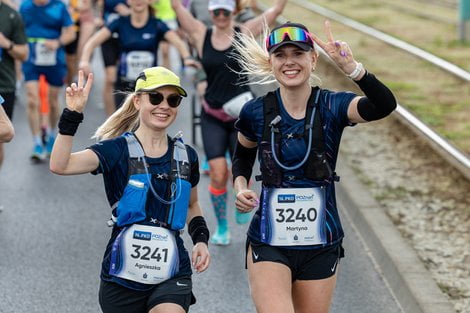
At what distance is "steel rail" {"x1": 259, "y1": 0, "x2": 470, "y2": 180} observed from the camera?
10.1m

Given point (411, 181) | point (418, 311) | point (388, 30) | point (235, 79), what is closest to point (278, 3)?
point (235, 79)

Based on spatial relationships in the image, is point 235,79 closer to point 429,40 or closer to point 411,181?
point 411,181

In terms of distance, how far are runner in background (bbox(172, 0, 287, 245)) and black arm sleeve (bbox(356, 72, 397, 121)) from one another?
334 cm

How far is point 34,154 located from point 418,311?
5995mm

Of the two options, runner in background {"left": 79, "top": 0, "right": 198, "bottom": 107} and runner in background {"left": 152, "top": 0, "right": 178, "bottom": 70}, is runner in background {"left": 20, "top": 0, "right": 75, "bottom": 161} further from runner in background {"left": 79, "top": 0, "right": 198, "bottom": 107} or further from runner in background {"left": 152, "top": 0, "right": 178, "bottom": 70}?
runner in background {"left": 152, "top": 0, "right": 178, "bottom": 70}

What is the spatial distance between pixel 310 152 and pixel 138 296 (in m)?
1.08

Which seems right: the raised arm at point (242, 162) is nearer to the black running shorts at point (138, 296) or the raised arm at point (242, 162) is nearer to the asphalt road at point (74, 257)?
the black running shorts at point (138, 296)

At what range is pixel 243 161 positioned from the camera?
19.9ft

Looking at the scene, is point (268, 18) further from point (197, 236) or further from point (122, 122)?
point (197, 236)

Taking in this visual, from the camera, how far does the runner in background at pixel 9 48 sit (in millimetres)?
10312

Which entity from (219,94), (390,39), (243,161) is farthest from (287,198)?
(390,39)

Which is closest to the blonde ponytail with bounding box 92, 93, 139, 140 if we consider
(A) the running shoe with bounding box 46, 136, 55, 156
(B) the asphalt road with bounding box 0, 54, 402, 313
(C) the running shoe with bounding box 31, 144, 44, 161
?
(B) the asphalt road with bounding box 0, 54, 402, 313

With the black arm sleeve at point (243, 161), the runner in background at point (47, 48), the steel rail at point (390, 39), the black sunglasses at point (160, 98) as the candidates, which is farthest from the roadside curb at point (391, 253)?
the steel rail at point (390, 39)

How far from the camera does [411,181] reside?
34.1 ft
